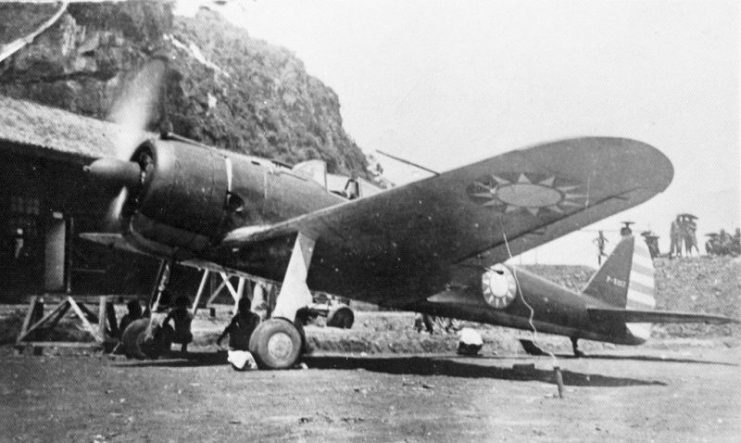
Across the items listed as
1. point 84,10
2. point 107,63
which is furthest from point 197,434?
point 84,10

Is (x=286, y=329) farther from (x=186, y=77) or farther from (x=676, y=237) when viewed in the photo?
(x=186, y=77)

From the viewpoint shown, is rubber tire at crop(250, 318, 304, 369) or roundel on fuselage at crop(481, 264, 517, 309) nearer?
rubber tire at crop(250, 318, 304, 369)

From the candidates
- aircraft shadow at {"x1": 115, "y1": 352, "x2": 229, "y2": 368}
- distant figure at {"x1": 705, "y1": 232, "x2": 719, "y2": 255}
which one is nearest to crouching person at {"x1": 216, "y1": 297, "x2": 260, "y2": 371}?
aircraft shadow at {"x1": 115, "y1": 352, "x2": 229, "y2": 368}

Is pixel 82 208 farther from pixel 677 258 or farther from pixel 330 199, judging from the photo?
pixel 677 258

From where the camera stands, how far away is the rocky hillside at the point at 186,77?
66.2 feet

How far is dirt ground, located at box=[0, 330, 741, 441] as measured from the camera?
3.40 m

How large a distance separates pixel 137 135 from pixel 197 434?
556 centimetres

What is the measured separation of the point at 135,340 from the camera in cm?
841

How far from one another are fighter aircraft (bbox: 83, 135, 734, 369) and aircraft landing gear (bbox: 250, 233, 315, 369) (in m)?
0.01

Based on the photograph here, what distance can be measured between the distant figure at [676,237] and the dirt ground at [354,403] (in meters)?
15.2

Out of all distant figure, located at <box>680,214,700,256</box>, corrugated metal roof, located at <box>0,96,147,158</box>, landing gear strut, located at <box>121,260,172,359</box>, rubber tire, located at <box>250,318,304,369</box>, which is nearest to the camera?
rubber tire, located at <box>250,318,304,369</box>

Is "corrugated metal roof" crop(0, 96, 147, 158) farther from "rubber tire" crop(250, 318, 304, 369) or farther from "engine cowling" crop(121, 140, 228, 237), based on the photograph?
"rubber tire" crop(250, 318, 304, 369)

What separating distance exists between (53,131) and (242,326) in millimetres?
8120

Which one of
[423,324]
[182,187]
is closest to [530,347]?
[423,324]
